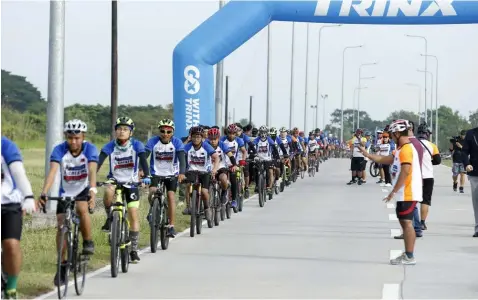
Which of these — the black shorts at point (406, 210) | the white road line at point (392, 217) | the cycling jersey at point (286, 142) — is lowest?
the white road line at point (392, 217)

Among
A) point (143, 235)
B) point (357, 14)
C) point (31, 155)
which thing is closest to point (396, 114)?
point (31, 155)

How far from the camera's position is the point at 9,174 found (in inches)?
381

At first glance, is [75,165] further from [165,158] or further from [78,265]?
[165,158]

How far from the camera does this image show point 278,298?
11188mm

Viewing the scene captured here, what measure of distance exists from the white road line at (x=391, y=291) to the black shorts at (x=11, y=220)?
367 centimetres

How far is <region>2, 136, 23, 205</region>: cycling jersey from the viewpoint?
31.2 ft

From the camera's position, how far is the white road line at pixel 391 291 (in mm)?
11273

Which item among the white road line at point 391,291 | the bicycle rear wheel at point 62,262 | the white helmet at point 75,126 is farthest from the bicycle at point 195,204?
the bicycle rear wheel at point 62,262

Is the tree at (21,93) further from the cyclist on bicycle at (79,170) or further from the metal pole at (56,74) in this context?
the cyclist on bicycle at (79,170)

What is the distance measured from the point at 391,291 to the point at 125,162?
3.68 metres

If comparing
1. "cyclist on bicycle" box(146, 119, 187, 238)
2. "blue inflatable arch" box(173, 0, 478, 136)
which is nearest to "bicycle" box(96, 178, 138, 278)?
"cyclist on bicycle" box(146, 119, 187, 238)

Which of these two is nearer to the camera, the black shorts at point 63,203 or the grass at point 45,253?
the black shorts at point 63,203

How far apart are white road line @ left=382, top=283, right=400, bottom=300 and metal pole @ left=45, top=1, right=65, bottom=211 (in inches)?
334

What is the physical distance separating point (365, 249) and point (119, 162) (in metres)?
4.14
